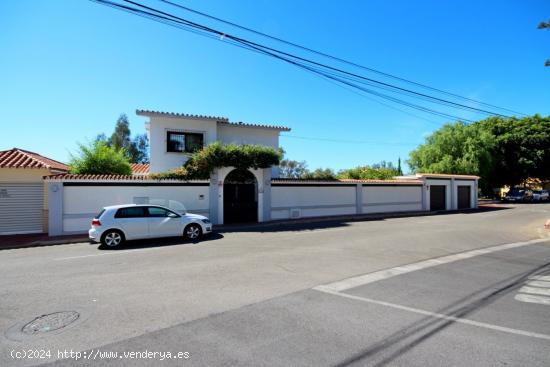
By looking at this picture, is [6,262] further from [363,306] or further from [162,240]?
[363,306]

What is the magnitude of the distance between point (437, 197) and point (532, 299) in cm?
2432

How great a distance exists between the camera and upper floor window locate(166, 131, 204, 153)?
18766mm

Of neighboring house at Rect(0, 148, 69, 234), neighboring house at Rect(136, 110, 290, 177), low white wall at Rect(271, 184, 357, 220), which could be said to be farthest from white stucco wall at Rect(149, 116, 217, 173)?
low white wall at Rect(271, 184, 357, 220)

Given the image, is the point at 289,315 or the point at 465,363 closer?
the point at 465,363

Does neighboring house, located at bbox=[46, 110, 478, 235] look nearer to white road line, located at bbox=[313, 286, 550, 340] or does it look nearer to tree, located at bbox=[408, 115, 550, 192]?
white road line, located at bbox=[313, 286, 550, 340]

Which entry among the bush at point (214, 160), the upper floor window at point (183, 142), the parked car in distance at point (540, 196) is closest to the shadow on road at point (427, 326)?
the bush at point (214, 160)

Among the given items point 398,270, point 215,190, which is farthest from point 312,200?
point 398,270

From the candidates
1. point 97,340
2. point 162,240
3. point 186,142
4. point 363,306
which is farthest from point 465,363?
point 186,142

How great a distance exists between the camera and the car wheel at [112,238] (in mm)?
10867

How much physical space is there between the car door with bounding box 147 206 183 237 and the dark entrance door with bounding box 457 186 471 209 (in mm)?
27252

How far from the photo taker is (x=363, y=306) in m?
5.03

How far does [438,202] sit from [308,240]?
20.9 meters

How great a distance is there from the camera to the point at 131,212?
11.3 metres

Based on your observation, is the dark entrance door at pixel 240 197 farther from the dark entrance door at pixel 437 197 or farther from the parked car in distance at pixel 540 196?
the parked car in distance at pixel 540 196
